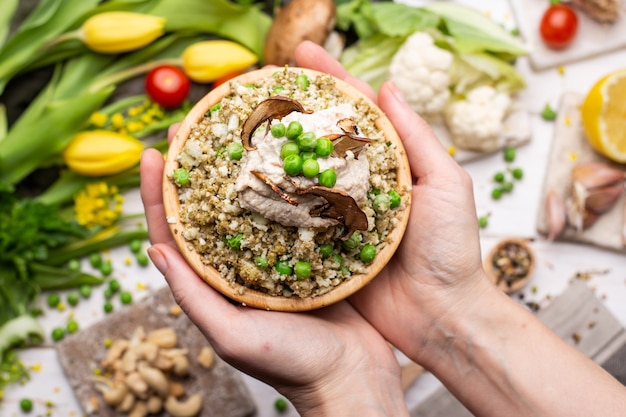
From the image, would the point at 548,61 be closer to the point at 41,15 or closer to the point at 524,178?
the point at 524,178

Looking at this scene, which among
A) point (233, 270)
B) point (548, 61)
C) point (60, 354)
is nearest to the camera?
point (233, 270)

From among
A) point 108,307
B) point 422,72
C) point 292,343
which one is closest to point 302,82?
point 292,343

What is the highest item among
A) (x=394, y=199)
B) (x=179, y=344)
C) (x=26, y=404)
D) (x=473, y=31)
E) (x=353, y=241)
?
(x=473, y=31)

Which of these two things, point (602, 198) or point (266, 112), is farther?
point (602, 198)

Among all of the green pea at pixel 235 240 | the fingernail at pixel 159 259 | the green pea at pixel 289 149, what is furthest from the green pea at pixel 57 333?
the green pea at pixel 289 149

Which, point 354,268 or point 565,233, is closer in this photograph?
point 354,268

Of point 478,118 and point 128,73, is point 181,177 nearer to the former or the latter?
point 128,73

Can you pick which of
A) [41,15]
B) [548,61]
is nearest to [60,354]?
[41,15]
